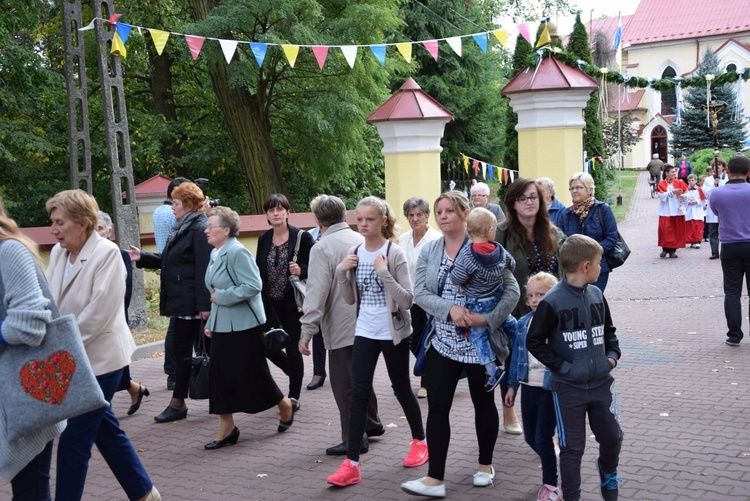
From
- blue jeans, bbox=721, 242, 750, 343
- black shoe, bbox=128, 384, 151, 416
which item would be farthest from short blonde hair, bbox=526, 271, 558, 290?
blue jeans, bbox=721, 242, 750, 343

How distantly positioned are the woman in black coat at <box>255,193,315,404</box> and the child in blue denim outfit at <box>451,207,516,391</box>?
8.77 ft

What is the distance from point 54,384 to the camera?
12.4 feet

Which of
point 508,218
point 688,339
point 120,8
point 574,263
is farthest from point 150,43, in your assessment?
point 574,263

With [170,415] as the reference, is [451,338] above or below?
above

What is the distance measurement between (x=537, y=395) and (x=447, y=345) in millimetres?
589

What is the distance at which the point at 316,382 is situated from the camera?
8.37 metres

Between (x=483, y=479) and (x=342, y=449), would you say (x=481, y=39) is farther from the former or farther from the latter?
(x=483, y=479)

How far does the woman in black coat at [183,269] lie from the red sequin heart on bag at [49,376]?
3357 millimetres

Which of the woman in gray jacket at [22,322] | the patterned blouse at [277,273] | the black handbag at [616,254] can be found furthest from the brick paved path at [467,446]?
the woman in gray jacket at [22,322]

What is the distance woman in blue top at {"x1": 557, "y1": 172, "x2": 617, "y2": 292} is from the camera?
720 centimetres

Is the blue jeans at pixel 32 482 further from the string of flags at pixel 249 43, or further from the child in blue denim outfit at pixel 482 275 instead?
the string of flags at pixel 249 43

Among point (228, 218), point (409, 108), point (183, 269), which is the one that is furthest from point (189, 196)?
point (409, 108)

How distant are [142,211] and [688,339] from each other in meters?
→ 9.65

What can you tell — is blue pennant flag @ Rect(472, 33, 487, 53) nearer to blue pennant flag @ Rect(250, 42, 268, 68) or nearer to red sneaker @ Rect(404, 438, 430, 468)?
blue pennant flag @ Rect(250, 42, 268, 68)
